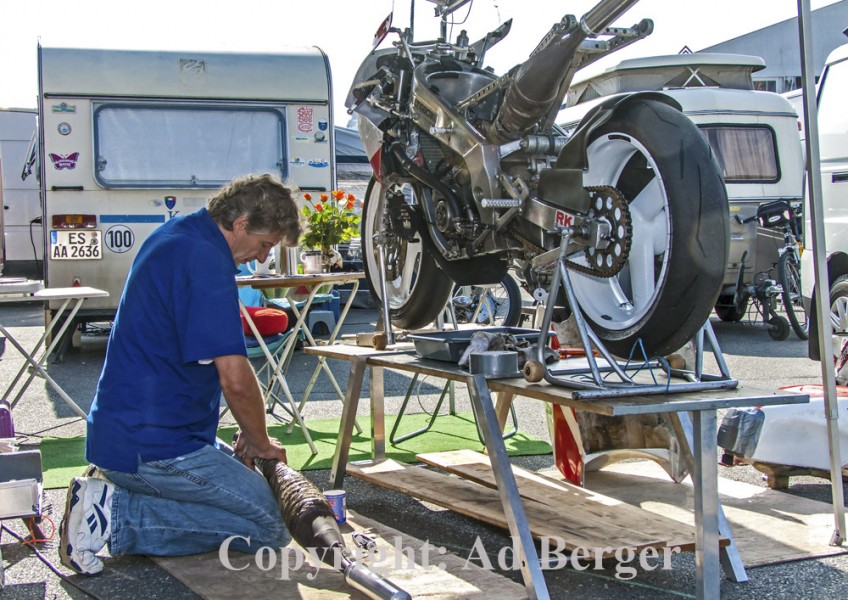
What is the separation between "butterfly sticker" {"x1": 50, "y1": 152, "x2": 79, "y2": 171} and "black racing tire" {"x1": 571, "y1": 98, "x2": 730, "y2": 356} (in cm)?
637

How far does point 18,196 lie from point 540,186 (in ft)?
43.4

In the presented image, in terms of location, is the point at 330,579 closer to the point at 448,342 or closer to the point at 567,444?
the point at 448,342

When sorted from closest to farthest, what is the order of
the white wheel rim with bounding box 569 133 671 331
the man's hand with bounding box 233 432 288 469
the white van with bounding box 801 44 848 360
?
1. the white wheel rim with bounding box 569 133 671 331
2. the man's hand with bounding box 233 432 288 469
3. the white van with bounding box 801 44 848 360

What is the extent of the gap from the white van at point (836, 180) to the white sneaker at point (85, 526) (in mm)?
5823

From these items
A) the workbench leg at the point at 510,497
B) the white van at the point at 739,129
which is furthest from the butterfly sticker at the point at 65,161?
the workbench leg at the point at 510,497

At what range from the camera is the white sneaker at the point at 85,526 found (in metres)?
3.05

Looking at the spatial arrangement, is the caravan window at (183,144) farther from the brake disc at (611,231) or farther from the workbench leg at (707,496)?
the workbench leg at (707,496)

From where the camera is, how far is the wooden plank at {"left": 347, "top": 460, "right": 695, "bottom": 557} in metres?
2.97

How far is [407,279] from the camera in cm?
452

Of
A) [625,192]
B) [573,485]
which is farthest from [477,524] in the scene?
[625,192]

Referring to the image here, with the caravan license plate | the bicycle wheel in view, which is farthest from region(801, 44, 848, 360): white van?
the caravan license plate

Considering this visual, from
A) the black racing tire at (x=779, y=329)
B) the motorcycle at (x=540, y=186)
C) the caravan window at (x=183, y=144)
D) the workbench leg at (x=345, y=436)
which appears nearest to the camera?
the motorcycle at (x=540, y=186)

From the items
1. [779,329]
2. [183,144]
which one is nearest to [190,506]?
[183,144]

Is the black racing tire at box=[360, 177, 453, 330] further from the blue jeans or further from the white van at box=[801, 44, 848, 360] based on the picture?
the white van at box=[801, 44, 848, 360]
